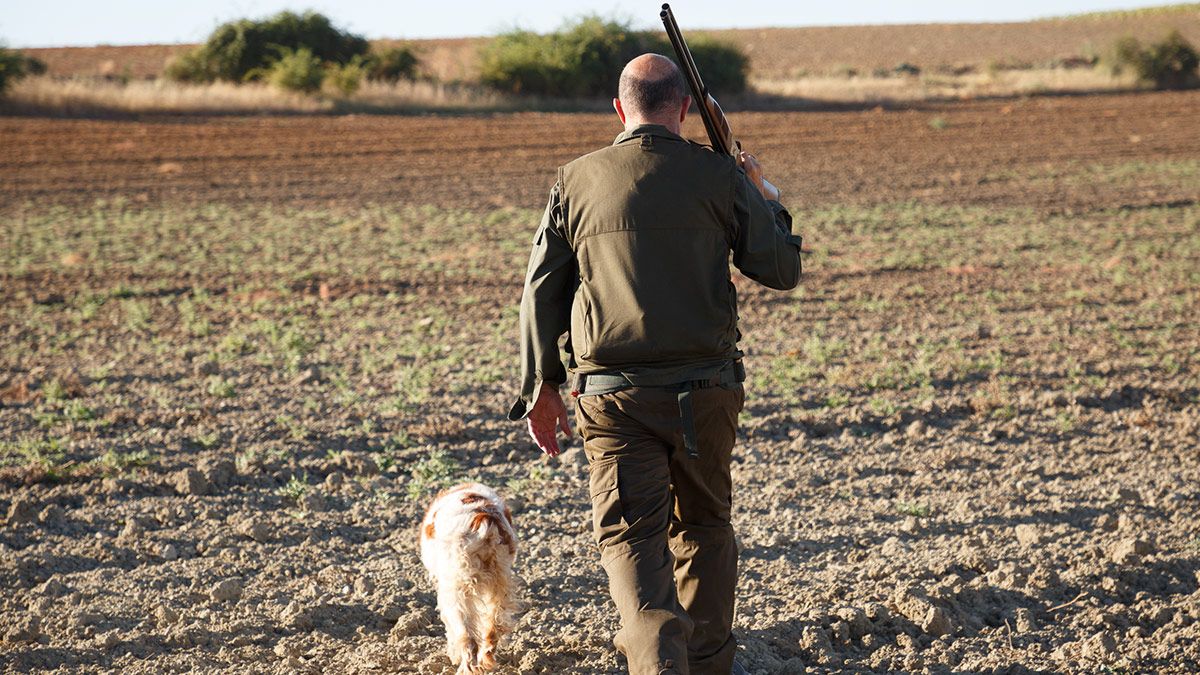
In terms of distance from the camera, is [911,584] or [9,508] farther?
[9,508]

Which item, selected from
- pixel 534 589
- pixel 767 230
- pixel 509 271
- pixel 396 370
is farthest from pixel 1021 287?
pixel 767 230

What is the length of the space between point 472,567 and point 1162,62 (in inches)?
1716

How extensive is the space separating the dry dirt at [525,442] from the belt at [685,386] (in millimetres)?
1236

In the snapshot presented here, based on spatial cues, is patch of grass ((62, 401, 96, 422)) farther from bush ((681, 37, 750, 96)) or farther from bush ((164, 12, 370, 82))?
bush ((681, 37, 750, 96))

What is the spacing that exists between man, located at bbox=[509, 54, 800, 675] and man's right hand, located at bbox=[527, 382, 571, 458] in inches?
3.5

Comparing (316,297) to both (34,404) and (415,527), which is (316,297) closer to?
(34,404)

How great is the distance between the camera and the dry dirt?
4.63 m

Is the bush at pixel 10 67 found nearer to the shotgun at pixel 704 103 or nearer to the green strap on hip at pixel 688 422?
the shotgun at pixel 704 103

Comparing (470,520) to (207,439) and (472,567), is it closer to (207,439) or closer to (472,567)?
(472,567)

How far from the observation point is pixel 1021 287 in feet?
38.8

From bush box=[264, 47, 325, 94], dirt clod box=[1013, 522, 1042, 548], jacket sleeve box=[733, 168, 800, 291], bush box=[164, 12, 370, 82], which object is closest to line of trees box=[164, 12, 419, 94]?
bush box=[164, 12, 370, 82]

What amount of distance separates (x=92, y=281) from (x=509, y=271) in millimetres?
4501

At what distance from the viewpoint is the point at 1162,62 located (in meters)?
40.9

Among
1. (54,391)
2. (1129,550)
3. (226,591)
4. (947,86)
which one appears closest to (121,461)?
(54,391)
